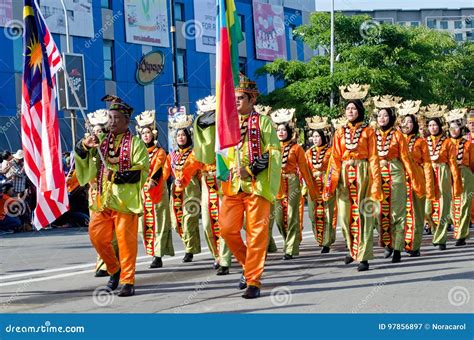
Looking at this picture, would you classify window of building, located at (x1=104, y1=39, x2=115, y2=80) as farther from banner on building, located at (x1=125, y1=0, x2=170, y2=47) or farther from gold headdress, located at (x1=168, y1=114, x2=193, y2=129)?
gold headdress, located at (x1=168, y1=114, x2=193, y2=129)

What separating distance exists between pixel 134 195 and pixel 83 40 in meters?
26.7

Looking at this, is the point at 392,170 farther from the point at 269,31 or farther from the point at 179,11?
the point at 269,31

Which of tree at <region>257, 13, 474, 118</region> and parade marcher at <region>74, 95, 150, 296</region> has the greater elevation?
tree at <region>257, 13, 474, 118</region>

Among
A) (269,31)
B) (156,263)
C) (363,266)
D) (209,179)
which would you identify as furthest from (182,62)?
(363,266)

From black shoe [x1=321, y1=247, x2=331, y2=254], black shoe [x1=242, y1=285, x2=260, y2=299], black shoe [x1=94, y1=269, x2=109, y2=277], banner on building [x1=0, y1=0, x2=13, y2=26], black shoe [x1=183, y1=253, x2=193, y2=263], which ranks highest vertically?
banner on building [x1=0, y1=0, x2=13, y2=26]

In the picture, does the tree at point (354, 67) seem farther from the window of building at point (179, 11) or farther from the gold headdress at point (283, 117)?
the gold headdress at point (283, 117)

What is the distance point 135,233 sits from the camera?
9.30 m

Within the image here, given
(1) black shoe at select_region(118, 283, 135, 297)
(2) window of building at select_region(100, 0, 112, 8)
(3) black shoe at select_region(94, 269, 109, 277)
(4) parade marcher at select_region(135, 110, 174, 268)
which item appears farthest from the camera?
(2) window of building at select_region(100, 0, 112, 8)

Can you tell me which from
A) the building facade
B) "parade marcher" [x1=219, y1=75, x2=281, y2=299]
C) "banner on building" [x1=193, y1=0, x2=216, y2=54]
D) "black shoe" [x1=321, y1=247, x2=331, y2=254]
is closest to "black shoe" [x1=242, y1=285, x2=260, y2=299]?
"parade marcher" [x1=219, y1=75, x2=281, y2=299]

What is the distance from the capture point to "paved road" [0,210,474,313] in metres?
8.14

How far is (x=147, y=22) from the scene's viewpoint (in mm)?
38344

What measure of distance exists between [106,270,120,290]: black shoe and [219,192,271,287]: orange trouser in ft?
4.26

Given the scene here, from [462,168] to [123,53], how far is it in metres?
25.0
